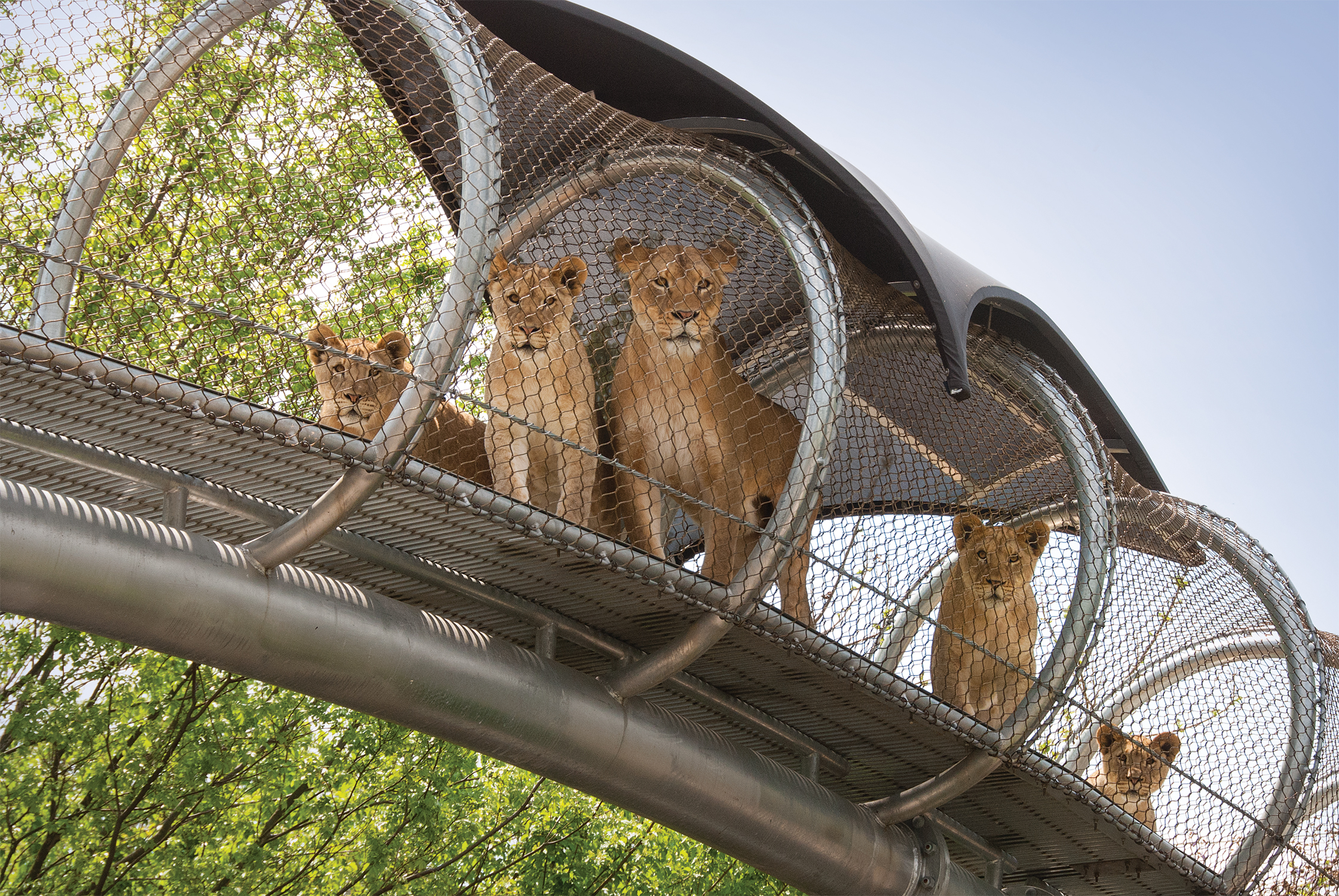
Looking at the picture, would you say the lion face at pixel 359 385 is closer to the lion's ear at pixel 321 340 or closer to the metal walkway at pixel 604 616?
the lion's ear at pixel 321 340

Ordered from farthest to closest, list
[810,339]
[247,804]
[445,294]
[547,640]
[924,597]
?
[247,804] → [924,597] → [547,640] → [810,339] → [445,294]

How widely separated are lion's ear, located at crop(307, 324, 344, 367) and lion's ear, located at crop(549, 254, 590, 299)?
4.04 ft

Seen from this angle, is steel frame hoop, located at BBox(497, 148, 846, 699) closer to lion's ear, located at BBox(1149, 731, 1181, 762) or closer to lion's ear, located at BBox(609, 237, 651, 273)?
lion's ear, located at BBox(609, 237, 651, 273)

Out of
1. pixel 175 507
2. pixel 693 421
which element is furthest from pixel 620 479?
pixel 175 507

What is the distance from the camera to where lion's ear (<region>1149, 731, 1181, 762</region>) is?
861 centimetres

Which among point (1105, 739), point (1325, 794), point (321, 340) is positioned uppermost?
point (321, 340)

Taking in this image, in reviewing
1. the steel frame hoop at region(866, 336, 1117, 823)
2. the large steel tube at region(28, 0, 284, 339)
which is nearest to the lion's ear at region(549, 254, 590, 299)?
the large steel tube at region(28, 0, 284, 339)

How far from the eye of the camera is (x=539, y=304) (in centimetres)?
645

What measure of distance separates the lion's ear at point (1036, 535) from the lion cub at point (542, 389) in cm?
329

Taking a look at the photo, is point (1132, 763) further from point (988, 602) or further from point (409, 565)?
point (409, 565)

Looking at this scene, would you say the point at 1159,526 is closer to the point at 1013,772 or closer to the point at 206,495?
the point at 1013,772

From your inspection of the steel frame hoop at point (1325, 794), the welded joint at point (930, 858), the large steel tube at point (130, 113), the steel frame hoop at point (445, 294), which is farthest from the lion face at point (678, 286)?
the steel frame hoop at point (1325, 794)

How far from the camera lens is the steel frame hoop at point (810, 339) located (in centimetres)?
524

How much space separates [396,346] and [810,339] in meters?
2.48
